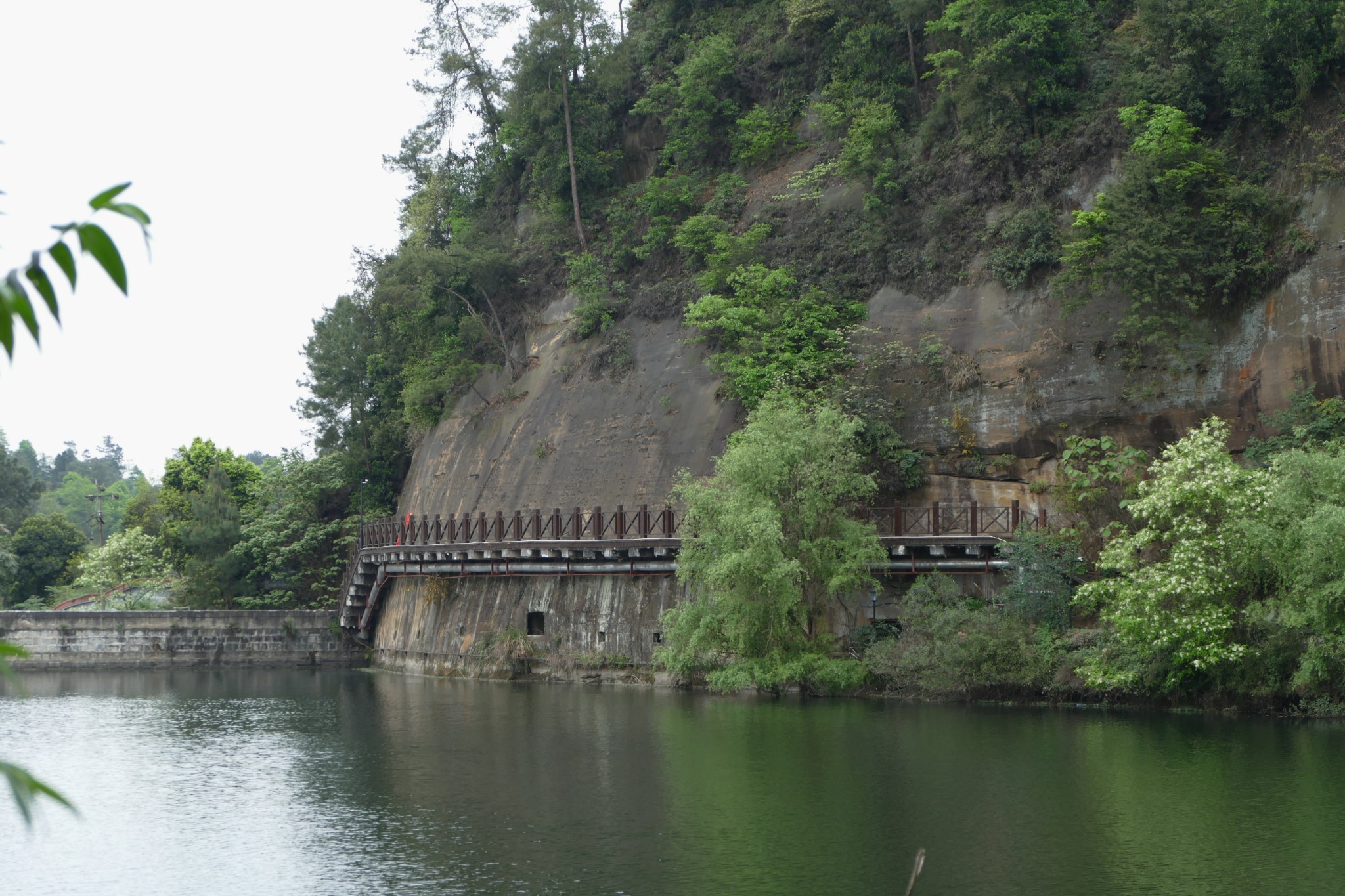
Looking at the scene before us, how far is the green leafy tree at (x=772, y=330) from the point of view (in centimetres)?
4222

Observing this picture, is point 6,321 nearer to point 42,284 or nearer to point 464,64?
point 42,284

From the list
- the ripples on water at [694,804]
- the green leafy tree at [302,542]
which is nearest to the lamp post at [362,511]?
the green leafy tree at [302,542]

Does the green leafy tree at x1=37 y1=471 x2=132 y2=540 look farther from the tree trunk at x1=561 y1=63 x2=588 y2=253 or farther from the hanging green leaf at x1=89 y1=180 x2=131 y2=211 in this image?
the hanging green leaf at x1=89 y1=180 x2=131 y2=211

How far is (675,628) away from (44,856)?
66.2ft

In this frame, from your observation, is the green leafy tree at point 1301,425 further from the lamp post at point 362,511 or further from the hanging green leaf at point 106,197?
the lamp post at point 362,511

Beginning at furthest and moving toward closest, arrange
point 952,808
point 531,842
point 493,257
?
point 493,257
point 952,808
point 531,842

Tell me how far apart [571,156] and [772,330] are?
55.0 feet

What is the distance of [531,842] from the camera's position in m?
18.4

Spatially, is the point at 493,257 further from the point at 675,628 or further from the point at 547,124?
the point at 675,628

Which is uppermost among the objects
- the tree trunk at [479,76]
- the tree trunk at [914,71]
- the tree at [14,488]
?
the tree trunk at [479,76]

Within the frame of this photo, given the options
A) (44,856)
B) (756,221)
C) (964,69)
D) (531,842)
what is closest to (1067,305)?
(964,69)

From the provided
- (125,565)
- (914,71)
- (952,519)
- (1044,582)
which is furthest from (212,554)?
(1044,582)

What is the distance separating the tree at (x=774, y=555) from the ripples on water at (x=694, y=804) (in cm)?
210

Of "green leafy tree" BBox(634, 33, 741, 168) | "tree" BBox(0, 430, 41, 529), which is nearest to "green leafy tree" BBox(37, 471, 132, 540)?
"tree" BBox(0, 430, 41, 529)
